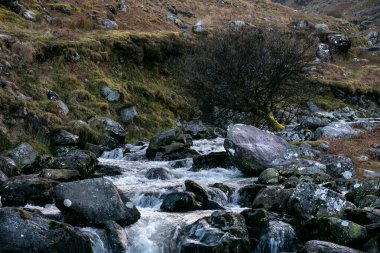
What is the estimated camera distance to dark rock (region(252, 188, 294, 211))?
13.6m

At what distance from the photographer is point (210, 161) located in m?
20.5

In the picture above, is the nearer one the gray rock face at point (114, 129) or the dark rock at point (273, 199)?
the dark rock at point (273, 199)

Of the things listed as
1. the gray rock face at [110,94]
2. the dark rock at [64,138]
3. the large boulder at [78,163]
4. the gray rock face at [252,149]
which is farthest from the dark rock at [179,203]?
the gray rock face at [110,94]

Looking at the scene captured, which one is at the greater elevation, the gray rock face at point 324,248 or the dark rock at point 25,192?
the gray rock face at point 324,248

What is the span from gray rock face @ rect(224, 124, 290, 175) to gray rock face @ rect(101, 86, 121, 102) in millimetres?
12208

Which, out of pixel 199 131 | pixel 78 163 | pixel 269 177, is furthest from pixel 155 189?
pixel 199 131

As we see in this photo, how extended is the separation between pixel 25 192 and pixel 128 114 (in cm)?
1533

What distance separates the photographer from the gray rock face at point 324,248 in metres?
10.6

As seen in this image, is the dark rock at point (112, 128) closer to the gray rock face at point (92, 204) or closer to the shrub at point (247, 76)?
the shrub at point (247, 76)

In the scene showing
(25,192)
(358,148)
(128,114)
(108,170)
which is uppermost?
(358,148)

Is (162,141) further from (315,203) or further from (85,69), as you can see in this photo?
(315,203)

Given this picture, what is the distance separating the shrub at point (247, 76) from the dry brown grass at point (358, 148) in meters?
6.78

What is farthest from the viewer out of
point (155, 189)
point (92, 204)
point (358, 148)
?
point (358, 148)

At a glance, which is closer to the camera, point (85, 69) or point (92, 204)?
point (92, 204)
